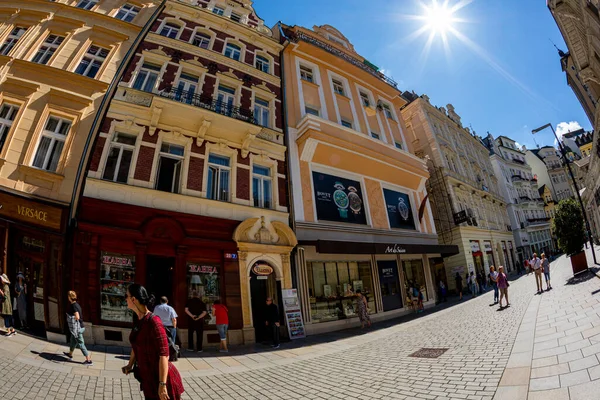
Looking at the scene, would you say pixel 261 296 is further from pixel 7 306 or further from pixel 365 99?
pixel 365 99

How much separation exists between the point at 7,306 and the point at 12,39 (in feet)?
38.2

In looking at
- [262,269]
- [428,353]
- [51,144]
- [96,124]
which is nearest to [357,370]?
[428,353]

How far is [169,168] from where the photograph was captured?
397 inches

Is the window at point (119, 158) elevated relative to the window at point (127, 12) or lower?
lower

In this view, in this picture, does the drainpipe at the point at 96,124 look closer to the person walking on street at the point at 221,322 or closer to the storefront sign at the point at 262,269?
the person walking on street at the point at 221,322

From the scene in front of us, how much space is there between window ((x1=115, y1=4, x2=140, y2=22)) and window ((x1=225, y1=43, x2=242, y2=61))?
4.67 meters

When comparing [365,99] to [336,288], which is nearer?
[336,288]

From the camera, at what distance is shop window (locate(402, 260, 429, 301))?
51.4ft

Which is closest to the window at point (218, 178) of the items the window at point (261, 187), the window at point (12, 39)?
the window at point (261, 187)

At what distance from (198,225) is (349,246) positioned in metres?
6.74

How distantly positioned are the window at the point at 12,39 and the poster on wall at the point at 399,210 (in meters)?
19.1

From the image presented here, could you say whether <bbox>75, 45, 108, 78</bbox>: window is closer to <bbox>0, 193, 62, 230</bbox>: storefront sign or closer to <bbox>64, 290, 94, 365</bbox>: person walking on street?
<bbox>0, 193, 62, 230</bbox>: storefront sign

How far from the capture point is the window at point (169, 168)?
975 centimetres

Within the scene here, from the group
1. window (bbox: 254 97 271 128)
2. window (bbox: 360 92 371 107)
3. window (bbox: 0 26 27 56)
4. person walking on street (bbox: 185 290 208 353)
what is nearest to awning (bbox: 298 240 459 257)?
person walking on street (bbox: 185 290 208 353)
